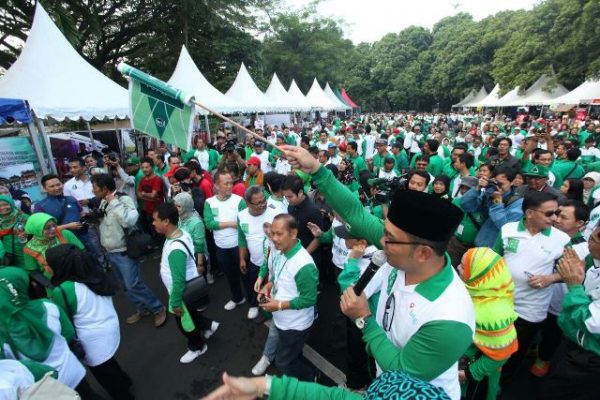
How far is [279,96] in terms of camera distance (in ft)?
67.0

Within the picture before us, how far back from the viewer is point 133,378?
3658mm

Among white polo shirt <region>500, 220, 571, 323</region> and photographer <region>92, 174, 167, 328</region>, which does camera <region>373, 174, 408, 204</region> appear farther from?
photographer <region>92, 174, 167, 328</region>

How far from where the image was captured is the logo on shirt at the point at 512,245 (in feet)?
9.64

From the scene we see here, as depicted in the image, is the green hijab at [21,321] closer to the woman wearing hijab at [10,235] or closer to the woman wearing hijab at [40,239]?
the woman wearing hijab at [40,239]

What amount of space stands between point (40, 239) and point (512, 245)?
496 cm

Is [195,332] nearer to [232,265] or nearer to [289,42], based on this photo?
[232,265]

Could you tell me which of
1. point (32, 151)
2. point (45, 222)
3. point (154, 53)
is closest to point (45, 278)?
point (45, 222)

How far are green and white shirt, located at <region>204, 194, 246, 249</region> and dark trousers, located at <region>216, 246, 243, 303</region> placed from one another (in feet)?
0.35

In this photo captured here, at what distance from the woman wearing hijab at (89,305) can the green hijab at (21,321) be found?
0.74 ft

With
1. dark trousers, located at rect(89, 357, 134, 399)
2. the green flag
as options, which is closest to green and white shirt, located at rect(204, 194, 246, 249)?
the green flag

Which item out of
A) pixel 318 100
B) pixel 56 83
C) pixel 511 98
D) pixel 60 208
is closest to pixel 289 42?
pixel 318 100

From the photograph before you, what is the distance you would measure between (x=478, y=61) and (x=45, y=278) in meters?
49.3

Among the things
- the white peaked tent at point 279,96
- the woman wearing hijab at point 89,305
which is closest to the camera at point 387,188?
the woman wearing hijab at point 89,305

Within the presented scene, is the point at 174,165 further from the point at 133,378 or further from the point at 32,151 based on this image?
the point at 133,378
